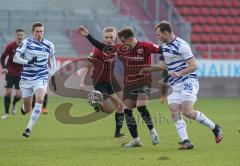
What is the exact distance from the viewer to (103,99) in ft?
50.0

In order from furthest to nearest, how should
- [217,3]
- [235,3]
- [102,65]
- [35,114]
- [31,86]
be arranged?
1. [235,3]
2. [217,3]
3. [31,86]
4. [102,65]
5. [35,114]

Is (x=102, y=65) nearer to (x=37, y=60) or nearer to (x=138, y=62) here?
(x=37, y=60)

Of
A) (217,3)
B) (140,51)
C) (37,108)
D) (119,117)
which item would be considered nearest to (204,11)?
(217,3)

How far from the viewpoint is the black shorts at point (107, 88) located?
49.7 ft

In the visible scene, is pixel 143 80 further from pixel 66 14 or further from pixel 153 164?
pixel 66 14

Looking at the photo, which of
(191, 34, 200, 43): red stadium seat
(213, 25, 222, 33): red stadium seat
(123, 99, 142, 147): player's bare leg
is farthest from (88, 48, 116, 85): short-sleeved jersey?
(213, 25, 222, 33): red stadium seat

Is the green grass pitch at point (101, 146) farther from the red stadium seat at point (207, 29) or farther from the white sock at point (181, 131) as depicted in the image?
the red stadium seat at point (207, 29)

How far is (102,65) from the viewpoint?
15.0 m

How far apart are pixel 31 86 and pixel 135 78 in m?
3.03

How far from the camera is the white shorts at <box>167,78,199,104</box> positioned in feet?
40.2

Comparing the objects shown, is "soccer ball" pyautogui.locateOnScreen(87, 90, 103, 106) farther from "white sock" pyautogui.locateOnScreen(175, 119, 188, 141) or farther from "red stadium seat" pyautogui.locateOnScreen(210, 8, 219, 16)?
"red stadium seat" pyautogui.locateOnScreen(210, 8, 219, 16)

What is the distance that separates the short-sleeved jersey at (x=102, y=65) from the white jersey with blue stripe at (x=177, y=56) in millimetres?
2495

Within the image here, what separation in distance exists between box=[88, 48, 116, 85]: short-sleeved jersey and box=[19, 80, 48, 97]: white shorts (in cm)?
108

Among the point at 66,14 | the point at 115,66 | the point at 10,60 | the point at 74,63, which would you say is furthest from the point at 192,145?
the point at 66,14
